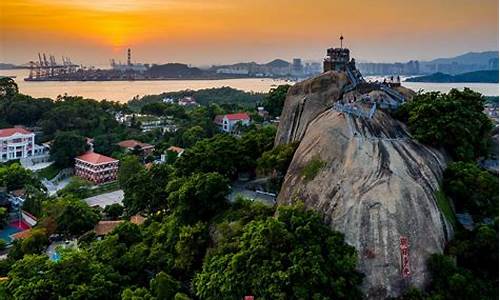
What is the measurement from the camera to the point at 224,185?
7797 mm

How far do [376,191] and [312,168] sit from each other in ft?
3.54

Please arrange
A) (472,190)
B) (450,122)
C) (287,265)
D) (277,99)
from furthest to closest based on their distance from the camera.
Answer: (277,99) < (450,122) < (472,190) < (287,265)

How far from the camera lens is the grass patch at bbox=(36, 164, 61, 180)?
1870 cm

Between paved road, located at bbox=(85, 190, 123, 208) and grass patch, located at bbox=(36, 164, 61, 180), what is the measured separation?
133 inches

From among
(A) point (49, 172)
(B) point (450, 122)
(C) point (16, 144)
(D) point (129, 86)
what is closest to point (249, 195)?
(B) point (450, 122)

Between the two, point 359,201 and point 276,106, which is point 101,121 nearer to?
point 276,106

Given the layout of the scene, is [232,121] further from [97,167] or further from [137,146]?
[97,167]

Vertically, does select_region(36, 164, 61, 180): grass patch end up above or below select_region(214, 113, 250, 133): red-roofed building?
below

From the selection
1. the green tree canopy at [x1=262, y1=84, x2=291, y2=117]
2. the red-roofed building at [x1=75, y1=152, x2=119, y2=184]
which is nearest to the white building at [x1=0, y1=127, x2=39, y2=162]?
the red-roofed building at [x1=75, y1=152, x2=119, y2=184]

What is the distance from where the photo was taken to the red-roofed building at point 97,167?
718 inches

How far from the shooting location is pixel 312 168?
6.77 metres

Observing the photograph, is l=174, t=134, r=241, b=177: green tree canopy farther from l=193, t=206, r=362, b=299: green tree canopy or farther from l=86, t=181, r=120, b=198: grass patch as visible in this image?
l=86, t=181, r=120, b=198: grass patch

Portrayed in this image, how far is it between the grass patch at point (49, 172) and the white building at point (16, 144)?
4.83 feet

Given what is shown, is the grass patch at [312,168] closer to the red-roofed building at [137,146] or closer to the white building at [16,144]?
the red-roofed building at [137,146]
